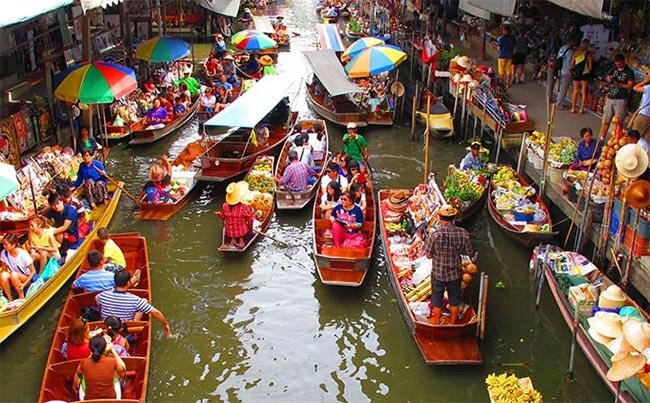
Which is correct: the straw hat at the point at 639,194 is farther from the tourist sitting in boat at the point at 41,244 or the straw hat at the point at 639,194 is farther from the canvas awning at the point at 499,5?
the tourist sitting in boat at the point at 41,244

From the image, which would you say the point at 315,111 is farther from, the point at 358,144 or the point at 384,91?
the point at 358,144

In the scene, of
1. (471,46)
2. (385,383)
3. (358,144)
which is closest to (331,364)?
(385,383)

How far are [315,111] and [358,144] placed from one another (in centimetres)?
710

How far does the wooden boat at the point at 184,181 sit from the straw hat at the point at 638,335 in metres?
9.78

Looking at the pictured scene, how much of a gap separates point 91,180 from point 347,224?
5.73 meters

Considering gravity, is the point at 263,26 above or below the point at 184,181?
above

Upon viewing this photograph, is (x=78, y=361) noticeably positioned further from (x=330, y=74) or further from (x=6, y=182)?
(x=330, y=74)

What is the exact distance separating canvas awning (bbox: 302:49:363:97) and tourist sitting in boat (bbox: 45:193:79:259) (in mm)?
9265

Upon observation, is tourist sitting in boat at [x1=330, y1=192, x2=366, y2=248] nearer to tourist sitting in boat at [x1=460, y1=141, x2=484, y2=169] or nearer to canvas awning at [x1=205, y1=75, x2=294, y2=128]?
tourist sitting in boat at [x1=460, y1=141, x2=484, y2=169]

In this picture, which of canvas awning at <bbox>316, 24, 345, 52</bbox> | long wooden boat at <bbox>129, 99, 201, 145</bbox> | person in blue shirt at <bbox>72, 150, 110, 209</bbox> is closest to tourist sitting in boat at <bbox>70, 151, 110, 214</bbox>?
person in blue shirt at <bbox>72, 150, 110, 209</bbox>

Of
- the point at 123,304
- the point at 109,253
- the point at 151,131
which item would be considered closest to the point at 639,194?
the point at 123,304

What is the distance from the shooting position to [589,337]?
902 centimetres

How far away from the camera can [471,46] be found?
24.5 metres

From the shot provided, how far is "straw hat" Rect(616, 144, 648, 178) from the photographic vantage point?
916 cm
